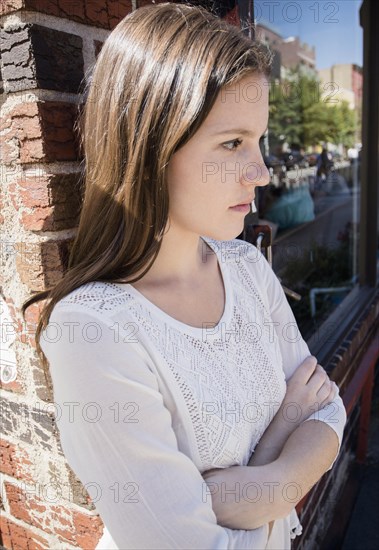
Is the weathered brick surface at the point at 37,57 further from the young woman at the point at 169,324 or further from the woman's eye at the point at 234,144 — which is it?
the woman's eye at the point at 234,144

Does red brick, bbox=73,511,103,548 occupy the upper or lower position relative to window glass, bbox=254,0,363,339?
lower

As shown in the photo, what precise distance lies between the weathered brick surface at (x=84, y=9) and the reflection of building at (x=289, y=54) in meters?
2.00

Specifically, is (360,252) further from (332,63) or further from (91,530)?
(91,530)

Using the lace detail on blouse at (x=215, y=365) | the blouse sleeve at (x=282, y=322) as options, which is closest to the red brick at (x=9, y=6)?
the lace detail on blouse at (x=215, y=365)

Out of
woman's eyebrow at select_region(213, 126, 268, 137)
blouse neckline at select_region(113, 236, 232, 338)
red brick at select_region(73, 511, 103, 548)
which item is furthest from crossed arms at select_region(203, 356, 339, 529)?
woman's eyebrow at select_region(213, 126, 268, 137)

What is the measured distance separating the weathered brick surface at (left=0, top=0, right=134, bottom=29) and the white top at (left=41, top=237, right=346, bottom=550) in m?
0.55

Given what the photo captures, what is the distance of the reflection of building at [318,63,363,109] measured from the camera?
12.1 feet

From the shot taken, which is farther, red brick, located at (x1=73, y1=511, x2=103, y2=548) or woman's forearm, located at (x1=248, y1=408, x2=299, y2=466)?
red brick, located at (x1=73, y1=511, x2=103, y2=548)

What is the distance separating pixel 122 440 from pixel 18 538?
81 cm

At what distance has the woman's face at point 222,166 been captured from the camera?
36.4 inches

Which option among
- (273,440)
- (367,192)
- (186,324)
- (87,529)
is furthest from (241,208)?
(367,192)

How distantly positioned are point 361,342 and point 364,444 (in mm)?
691

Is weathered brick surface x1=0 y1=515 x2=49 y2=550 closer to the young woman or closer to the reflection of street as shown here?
the young woman

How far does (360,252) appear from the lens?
3482mm
